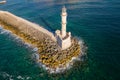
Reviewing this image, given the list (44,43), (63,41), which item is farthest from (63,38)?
(44,43)

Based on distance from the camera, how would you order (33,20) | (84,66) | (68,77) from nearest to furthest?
(68,77) → (84,66) → (33,20)

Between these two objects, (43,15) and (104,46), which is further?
(43,15)

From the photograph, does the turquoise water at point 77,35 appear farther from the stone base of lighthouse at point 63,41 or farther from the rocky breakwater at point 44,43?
the stone base of lighthouse at point 63,41

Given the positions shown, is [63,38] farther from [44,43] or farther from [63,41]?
[44,43]

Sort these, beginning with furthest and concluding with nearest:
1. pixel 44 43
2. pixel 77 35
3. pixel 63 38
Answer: pixel 77 35 → pixel 44 43 → pixel 63 38

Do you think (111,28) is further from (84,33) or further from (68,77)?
(68,77)

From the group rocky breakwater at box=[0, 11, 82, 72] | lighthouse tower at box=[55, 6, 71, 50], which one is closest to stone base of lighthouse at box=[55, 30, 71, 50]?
lighthouse tower at box=[55, 6, 71, 50]

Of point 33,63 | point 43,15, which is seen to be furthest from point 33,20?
point 33,63
